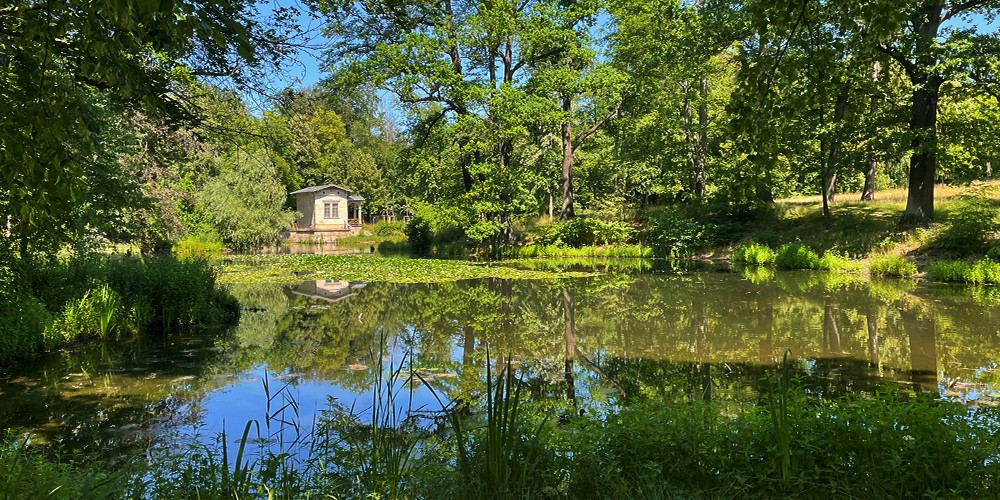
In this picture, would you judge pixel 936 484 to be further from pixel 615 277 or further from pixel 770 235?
pixel 770 235

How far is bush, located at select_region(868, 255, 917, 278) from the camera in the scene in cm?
1633

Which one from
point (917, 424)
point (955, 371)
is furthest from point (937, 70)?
point (917, 424)

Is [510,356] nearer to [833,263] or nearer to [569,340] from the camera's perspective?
[569,340]

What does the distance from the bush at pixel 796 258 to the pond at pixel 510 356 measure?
566 cm

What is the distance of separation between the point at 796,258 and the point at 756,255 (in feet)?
5.53

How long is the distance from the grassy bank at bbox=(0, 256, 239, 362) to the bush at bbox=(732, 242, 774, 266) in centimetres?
1732

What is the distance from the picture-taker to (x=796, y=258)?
19.8 meters

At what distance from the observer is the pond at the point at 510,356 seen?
17.8 feet

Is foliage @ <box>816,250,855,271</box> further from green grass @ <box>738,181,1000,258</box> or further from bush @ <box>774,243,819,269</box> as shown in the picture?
green grass @ <box>738,181,1000,258</box>

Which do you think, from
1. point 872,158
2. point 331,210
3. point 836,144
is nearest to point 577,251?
point 836,144

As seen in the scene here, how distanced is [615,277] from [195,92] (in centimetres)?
1291

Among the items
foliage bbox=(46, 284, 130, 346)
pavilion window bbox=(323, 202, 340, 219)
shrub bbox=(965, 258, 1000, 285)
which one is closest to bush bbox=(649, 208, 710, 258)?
shrub bbox=(965, 258, 1000, 285)

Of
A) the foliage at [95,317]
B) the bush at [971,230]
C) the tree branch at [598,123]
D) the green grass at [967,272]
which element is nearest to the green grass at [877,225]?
the bush at [971,230]

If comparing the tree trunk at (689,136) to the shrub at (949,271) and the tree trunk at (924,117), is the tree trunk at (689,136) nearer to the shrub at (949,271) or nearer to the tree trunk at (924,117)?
the tree trunk at (924,117)
